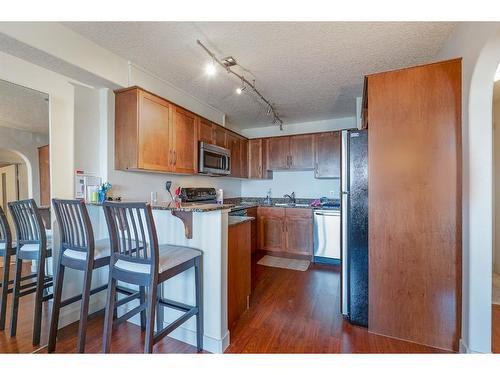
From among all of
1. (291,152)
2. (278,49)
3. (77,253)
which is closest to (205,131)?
(278,49)

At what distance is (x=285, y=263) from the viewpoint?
363 centimetres

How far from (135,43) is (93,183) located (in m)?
1.36

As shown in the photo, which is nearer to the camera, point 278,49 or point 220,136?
point 278,49

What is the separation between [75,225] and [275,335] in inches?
68.6

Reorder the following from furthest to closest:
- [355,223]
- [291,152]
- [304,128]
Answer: [304,128], [291,152], [355,223]

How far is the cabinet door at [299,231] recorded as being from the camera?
3832 mm

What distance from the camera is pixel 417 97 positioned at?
172 centimetres

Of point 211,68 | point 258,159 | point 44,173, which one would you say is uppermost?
point 211,68

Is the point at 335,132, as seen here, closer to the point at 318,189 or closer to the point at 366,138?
the point at 318,189

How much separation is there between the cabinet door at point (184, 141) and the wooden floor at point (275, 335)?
1.70 meters

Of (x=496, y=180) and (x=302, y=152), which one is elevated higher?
(x=302, y=152)

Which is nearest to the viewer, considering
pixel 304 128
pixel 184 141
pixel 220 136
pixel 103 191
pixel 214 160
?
pixel 103 191

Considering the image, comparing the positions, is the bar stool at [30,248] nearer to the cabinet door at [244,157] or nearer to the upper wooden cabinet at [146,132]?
the upper wooden cabinet at [146,132]

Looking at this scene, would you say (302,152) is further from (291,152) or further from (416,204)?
(416,204)
